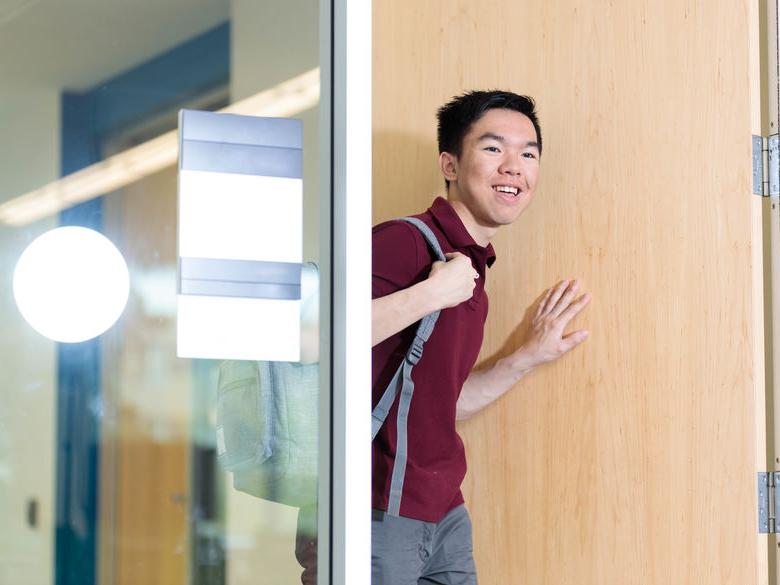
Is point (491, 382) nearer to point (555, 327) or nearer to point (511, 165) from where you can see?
point (555, 327)

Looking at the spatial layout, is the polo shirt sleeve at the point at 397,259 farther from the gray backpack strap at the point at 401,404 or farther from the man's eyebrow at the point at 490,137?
the man's eyebrow at the point at 490,137

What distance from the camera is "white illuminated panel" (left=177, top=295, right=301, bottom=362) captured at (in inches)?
44.0

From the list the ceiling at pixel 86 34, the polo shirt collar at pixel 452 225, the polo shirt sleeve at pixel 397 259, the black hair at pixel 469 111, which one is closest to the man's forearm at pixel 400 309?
the polo shirt sleeve at pixel 397 259

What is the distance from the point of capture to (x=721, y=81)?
190cm

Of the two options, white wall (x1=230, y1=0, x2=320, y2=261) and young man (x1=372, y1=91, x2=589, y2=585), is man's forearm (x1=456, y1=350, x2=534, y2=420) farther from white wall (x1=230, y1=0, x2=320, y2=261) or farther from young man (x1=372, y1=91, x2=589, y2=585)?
white wall (x1=230, y1=0, x2=320, y2=261)

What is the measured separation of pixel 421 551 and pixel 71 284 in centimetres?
102

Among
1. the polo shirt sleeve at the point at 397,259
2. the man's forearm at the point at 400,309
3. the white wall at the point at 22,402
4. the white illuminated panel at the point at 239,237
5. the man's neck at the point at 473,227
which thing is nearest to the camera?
the white wall at the point at 22,402

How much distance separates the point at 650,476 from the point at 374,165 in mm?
1007

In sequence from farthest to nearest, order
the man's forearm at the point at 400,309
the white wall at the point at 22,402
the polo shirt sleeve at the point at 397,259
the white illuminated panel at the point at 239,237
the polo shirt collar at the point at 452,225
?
1. the polo shirt collar at the point at 452,225
2. the polo shirt sleeve at the point at 397,259
3. the man's forearm at the point at 400,309
4. the white illuminated panel at the point at 239,237
5. the white wall at the point at 22,402

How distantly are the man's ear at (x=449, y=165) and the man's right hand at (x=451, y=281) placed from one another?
0.37 metres

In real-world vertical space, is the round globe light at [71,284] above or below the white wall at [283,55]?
below

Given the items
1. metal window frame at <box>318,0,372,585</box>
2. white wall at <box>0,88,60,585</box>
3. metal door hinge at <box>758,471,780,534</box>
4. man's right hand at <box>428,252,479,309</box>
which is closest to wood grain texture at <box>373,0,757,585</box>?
metal door hinge at <box>758,471,780,534</box>

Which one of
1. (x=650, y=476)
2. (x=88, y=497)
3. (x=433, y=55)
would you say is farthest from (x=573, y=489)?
(x=88, y=497)

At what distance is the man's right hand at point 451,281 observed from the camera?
5.98 ft
